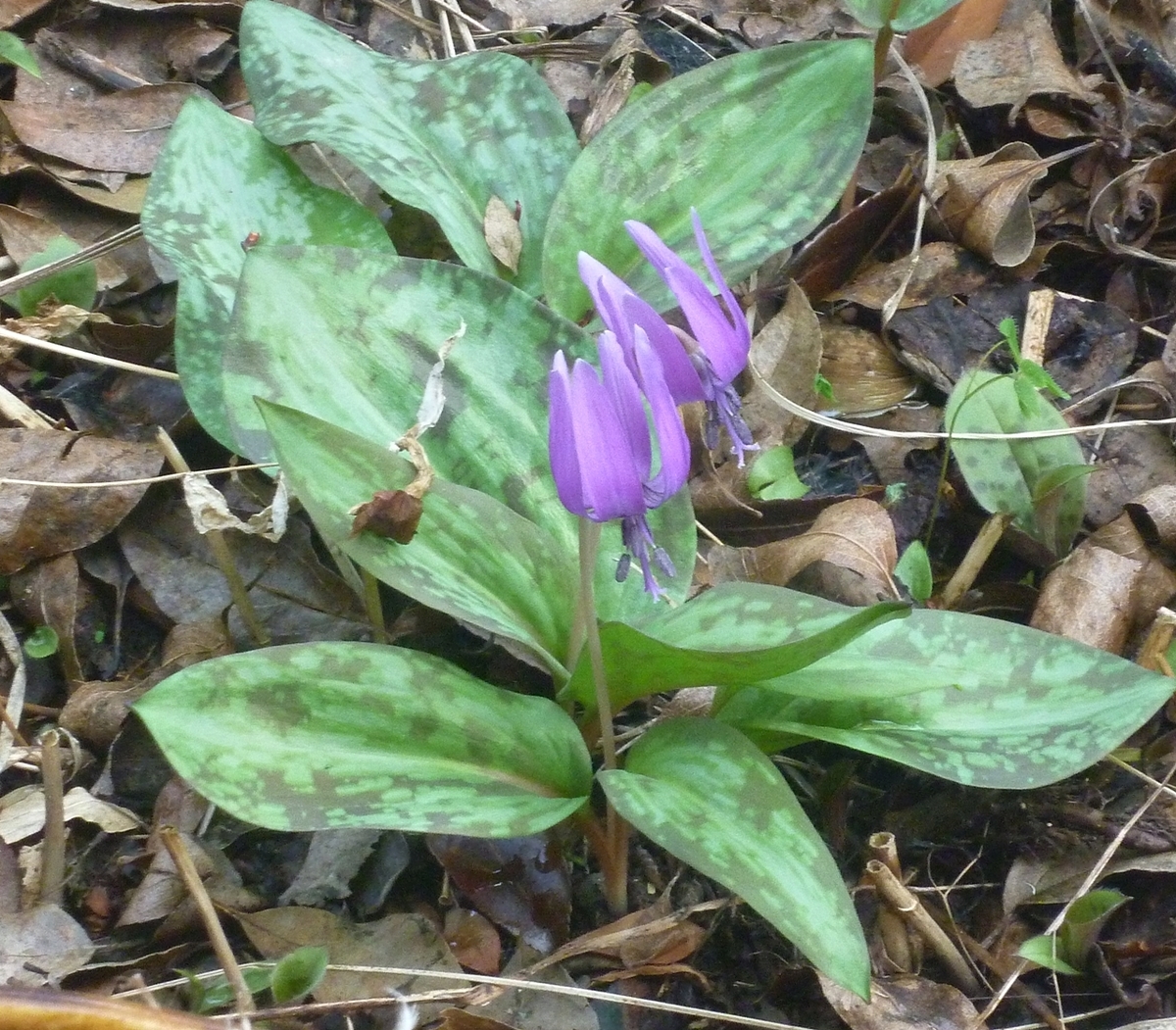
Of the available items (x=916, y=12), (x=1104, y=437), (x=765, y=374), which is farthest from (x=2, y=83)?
(x=1104, y=437)

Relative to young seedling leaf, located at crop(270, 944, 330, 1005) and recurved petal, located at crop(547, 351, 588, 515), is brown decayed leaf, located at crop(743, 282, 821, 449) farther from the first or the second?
young seedling leaf, located at crop(270, 944, 330, 1005)

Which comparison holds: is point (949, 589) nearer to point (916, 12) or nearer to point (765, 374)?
point (765, 374)

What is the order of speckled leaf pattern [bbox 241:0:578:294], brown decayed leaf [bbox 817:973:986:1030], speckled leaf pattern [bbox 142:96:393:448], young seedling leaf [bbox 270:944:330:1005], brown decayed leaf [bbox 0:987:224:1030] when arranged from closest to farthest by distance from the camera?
brown decayed leaf [bbox 0:987:224:1030] < young seedling leaf [bbox 270:944:330:1005] < brown decayed leaf [bbox 817:973:986:1030] < speckled leaf pattern [bbox 142:96:393:448] < speckled leaf pattern [bbox 241:0:578:294]

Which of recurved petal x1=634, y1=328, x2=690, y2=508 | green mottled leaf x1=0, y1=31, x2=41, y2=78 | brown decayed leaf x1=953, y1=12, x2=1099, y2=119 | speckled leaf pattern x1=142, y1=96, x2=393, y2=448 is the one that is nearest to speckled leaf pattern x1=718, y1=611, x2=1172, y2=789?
recurved petal x1=634, y1=328, x2=690, y2=508

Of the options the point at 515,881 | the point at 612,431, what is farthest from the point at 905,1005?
the point at 612,431

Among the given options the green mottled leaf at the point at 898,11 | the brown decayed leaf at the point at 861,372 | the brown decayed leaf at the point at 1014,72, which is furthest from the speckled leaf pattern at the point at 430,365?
the brown decayed leaf at the point at 1014,72

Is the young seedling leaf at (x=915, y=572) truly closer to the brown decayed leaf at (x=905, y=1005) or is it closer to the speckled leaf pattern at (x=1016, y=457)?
the speckled leaf pattern at (x=1016, y=457)
